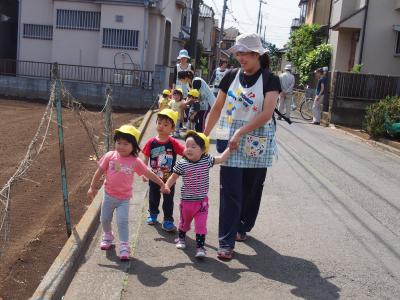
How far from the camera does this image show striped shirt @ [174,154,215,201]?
4.91m

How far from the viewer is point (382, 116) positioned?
1427 cm

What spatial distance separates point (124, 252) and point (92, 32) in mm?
21367

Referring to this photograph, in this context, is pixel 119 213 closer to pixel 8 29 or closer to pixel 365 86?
pixel 365 86

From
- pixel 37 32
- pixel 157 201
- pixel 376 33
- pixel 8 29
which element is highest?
pixel 376 33

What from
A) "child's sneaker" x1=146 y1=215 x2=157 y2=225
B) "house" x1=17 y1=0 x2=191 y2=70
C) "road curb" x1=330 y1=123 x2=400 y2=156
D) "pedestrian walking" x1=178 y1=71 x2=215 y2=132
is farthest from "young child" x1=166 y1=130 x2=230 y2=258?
"house" x1=17 y1=0 x2=191 y2=70

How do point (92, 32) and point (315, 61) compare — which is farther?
point (315, 61)

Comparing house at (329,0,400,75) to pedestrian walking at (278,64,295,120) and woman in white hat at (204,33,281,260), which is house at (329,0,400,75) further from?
woman in white hat at (204,33,281,260)

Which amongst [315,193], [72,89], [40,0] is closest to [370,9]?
[72,89]

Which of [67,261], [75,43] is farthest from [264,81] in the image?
[75,43]

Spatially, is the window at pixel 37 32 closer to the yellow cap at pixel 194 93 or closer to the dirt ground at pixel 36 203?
the dirt ground at pixel 36 203

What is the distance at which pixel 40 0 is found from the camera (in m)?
25.0

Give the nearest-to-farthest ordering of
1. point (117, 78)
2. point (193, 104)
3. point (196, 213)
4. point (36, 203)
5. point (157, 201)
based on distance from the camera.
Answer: point (196, 213), point (157, 201), point (36, 203), point (193, 104), point (117, 78)

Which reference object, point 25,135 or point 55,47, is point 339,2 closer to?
point 55,47

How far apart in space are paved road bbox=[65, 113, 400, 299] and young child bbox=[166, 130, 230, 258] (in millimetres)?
305
